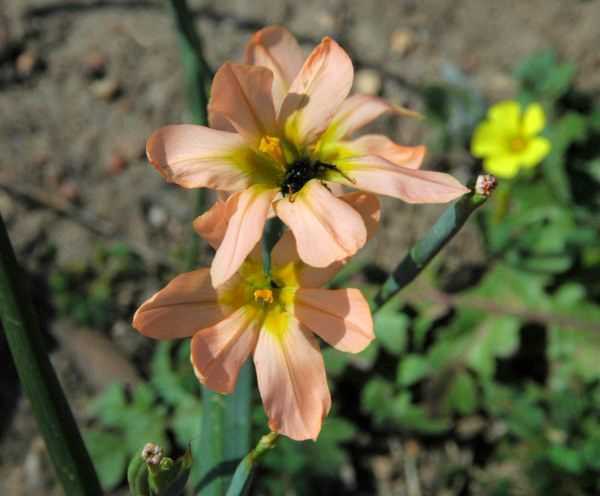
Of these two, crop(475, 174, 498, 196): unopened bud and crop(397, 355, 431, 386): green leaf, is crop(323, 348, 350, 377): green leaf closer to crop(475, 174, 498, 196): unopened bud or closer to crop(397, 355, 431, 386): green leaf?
crop(397, 355, 431, 386): green leaf

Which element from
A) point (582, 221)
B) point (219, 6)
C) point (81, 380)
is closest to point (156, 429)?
point (81, 380)

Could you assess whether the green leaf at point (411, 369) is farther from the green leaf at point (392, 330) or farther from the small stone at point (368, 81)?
the small stone at point (368, 81)

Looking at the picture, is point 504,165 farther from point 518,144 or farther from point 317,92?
point 317,92

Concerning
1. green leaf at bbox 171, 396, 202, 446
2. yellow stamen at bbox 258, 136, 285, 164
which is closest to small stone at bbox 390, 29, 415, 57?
green leaf at bbox 171, 396, 202, 446

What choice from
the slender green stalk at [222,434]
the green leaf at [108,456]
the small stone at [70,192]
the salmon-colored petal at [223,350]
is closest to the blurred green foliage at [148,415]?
the green leaf at [108,456]

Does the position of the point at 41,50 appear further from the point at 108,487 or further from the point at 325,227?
the point at 325,227

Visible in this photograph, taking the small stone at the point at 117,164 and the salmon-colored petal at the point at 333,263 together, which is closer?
the salmon-colored petal at the point at 333,263
